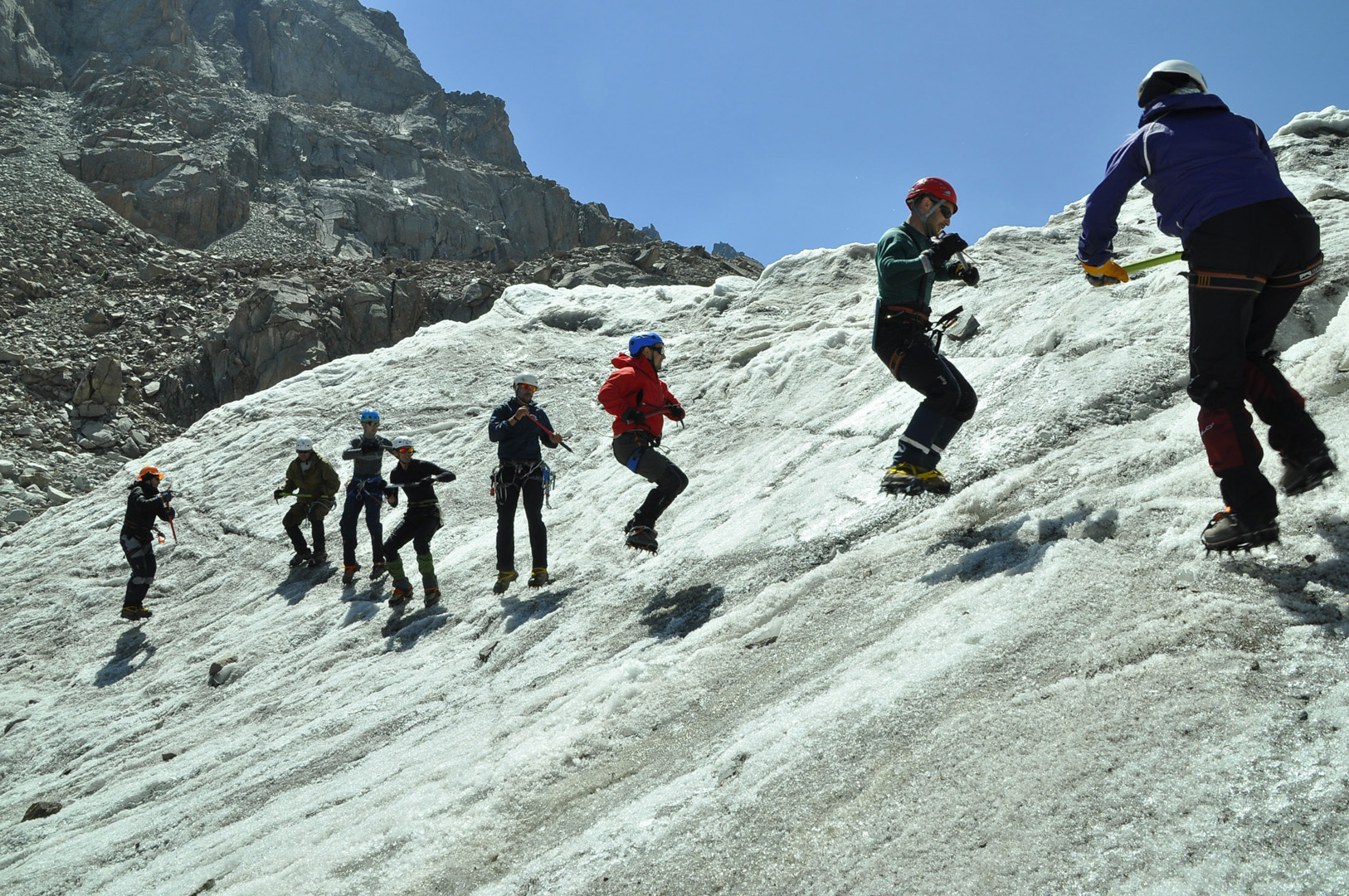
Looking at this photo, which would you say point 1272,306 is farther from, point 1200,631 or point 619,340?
point 619,340

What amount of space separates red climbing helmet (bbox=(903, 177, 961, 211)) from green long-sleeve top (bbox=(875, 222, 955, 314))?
25 cm

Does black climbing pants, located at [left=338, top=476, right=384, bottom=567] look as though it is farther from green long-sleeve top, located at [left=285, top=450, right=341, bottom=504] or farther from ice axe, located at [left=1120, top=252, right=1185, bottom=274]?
ice axe, located at [left=1120, top=252, right=1185, bottom=274]

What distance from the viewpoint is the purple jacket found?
13.7 ft

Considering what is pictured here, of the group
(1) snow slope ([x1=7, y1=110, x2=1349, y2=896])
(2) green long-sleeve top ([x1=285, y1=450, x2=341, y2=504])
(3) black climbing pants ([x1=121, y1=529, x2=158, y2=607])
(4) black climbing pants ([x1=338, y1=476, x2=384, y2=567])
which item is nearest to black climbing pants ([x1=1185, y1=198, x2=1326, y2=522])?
(1) snow slope ([x1=7, y1=110, x2=1349, y2=896])

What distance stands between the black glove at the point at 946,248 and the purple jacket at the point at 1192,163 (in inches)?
59.1

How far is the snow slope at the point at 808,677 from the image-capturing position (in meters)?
3.08

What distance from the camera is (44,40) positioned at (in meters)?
86.7

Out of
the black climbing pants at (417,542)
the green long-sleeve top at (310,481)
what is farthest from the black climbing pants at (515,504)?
the green long-sleeve top at (310,481)

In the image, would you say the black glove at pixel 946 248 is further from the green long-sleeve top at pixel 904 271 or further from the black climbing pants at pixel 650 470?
the black climbing pants at pixel 650 470

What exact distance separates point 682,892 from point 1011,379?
655 centimetres

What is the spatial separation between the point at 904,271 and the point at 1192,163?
6.86 feet

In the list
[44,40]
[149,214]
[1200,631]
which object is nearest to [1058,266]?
[1200,631]

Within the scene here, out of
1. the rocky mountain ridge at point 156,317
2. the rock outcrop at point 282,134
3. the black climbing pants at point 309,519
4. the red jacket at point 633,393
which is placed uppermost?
the rock outcrop at point 282,134

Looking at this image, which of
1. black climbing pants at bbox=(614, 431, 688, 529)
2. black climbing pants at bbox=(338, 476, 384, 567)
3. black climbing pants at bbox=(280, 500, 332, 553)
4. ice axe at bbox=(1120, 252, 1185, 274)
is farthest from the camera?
black climbing pants at bbox=(280, 500, 332, 553)
